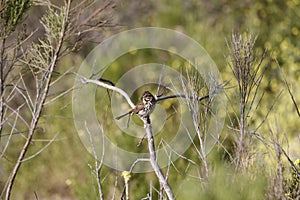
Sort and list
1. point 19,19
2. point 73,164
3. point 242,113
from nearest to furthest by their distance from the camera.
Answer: point 242,113, point 19,19, point 73,164

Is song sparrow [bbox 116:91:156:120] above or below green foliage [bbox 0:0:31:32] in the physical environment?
below

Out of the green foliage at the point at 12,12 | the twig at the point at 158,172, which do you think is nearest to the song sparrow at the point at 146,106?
the twig at the point at 158,172

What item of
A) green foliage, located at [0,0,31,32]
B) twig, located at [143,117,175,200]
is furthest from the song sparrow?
green foliage, located at [0,0,31,32]

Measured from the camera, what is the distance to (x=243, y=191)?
2.03 meters

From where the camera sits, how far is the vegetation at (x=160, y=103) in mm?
2514

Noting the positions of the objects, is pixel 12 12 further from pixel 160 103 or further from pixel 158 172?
pixel 160 103

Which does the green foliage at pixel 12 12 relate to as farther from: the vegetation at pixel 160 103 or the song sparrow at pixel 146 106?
the song sparrow at pixel 146 106

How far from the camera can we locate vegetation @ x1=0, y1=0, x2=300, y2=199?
2.51 meters

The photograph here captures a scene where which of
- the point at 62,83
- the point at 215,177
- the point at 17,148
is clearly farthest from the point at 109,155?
the point at 215,177

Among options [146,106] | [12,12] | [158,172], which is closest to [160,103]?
[12,12]

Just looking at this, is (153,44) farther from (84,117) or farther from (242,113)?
(242,113)

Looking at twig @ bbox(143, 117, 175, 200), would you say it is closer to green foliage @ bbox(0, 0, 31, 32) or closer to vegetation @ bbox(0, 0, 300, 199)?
vegetation @ bbox(0, 0, 300, 199)

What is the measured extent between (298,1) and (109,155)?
4.79m

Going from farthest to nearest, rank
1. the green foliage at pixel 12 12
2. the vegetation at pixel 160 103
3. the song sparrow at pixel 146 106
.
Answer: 1. the green foliage at pixel 12 12
2. the song sparrow at pixel 146 106
3. the vegetation at pixel 160 103
